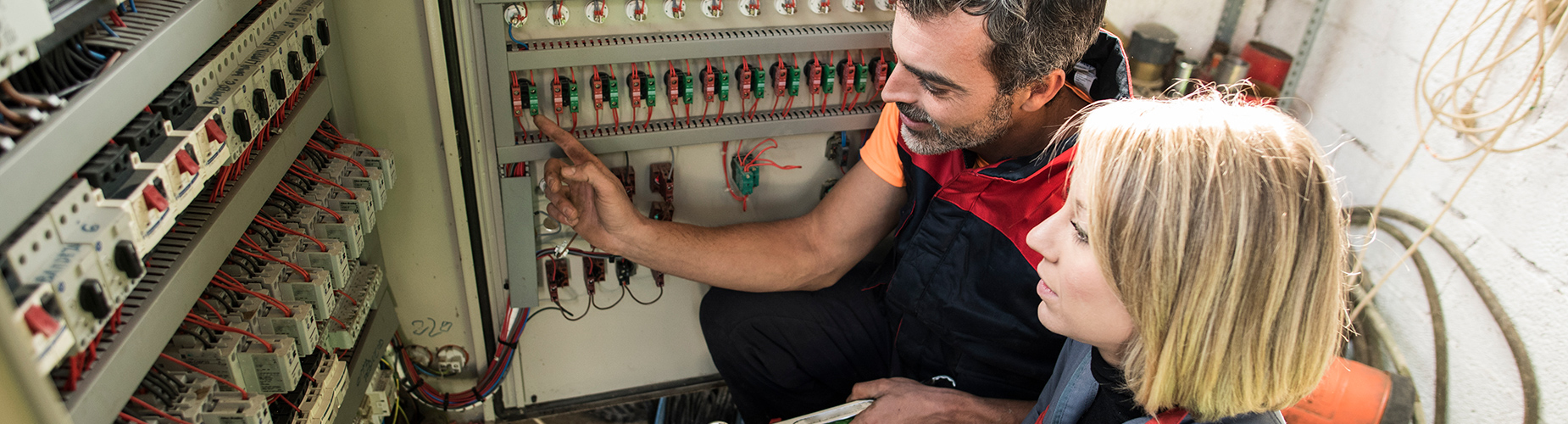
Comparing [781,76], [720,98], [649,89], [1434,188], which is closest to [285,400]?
[649,89]

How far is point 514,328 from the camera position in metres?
1.99

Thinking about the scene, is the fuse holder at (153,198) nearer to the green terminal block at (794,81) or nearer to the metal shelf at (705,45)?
the metal shelf at (705,45)

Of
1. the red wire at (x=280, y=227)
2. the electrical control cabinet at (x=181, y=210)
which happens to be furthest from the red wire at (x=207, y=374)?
the red wire at (x=280, y=227)

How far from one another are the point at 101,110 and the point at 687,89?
3.24 ft

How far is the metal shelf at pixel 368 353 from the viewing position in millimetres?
1589

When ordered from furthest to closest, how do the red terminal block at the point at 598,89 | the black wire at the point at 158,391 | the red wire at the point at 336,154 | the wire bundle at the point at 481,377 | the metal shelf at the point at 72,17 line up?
the wire bundle at the point at 481,377, the red terminal block at the point at 598,89, the red wire at the point at 336,154, the black wire at the point at 158,391, the metal shelf at the point at 72,17

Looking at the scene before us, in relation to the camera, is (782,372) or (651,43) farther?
(782,372)

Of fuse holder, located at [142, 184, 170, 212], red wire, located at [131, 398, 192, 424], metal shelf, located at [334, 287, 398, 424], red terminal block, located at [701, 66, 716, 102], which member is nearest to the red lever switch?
fuse holder, located at [142, 184, 170, 212]

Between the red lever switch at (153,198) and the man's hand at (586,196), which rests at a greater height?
the red lever switch at (153,198)

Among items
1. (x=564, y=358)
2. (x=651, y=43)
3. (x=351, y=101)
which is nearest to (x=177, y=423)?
(x=351, y=101)

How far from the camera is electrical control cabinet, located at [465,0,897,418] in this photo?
160cm

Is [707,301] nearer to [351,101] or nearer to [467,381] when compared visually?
[467,381]

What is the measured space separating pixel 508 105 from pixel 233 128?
1.61 ft

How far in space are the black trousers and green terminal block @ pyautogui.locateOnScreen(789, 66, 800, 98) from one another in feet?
1.45
